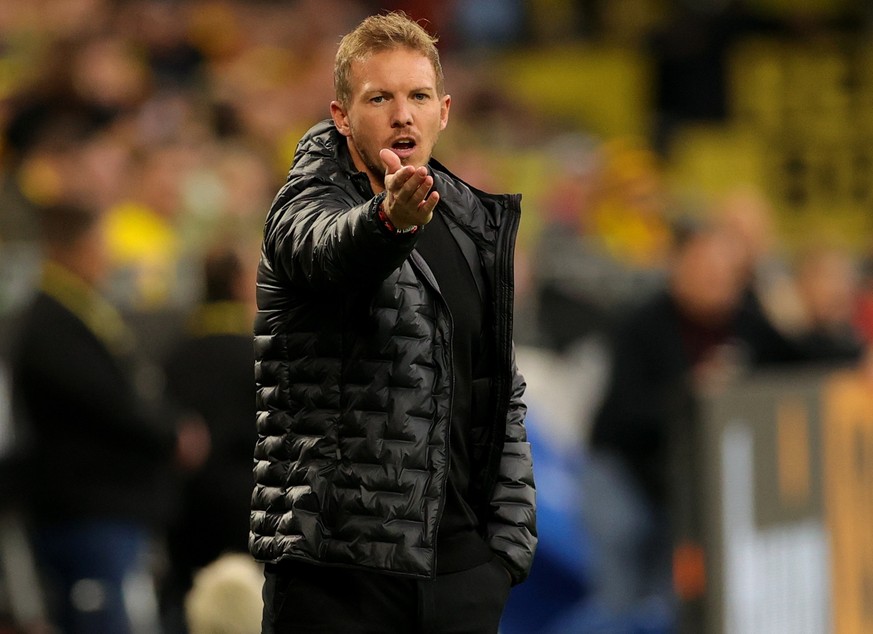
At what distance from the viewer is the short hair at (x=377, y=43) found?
120 inches

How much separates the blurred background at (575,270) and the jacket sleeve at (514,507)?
3.37 m

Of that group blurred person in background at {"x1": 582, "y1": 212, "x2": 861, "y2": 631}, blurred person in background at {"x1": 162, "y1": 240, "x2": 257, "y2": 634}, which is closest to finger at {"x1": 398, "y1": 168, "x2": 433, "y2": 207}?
blurred person in background at {"x1": 162, "y1": 240, "x2": 257, "y2": 634}

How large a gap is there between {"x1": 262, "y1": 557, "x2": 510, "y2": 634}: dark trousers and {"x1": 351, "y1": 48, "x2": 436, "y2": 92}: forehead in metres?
0.89

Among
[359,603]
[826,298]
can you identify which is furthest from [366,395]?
[826,298]

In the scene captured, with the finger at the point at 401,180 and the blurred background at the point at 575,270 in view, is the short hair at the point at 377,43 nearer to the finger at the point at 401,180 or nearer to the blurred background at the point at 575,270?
the finger at the point at 401,180

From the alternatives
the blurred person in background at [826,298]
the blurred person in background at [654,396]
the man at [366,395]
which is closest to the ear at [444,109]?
the man at [366,395]

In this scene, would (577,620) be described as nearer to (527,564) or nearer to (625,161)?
(527,564)

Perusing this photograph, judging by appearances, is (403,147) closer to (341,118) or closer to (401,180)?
(341,118)

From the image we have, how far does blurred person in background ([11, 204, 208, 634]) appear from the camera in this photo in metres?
6.37

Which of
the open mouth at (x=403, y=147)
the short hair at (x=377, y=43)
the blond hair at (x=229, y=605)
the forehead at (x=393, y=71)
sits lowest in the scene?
the blond hair at (x=229, y=605)

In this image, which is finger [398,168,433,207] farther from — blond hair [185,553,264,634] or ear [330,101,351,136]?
blond hair [185,553,264,634]

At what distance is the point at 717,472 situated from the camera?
6.80 meters

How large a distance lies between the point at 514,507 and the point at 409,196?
2.91ft

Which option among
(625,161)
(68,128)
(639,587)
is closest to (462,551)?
(639,587)
